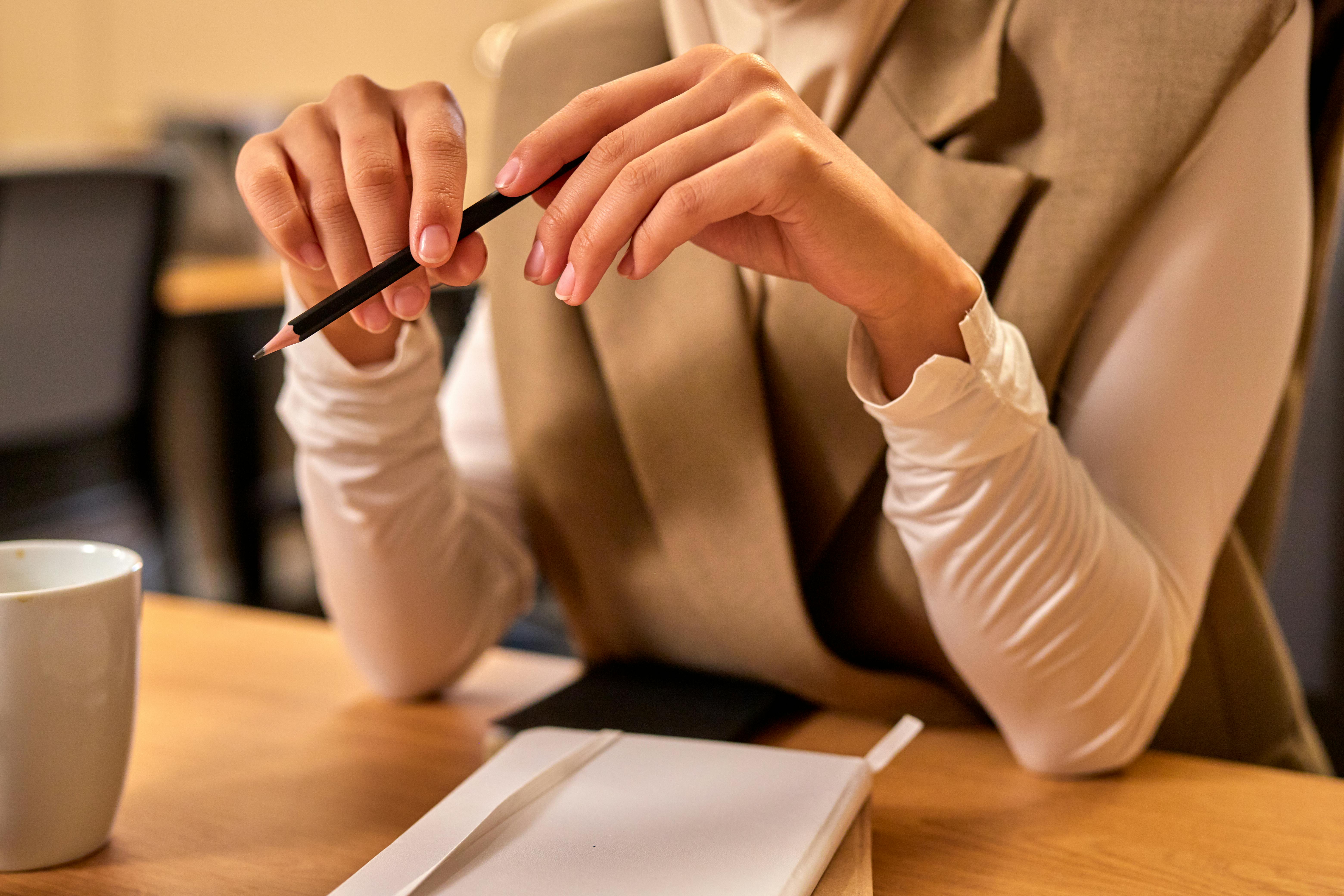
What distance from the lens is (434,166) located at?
0.48 m

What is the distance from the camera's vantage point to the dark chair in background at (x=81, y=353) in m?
1.76

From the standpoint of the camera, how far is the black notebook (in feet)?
1.96

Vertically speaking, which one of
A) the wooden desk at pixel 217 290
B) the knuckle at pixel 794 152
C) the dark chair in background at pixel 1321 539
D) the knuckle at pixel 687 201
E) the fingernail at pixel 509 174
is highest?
the fingernail at pixel 509 174

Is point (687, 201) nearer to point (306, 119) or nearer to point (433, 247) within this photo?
point (433, 247)

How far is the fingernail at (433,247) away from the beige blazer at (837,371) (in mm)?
249

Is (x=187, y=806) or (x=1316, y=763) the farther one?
(x=1316, y=763)

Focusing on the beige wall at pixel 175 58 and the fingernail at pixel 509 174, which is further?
the beige wall at pixel 175 58

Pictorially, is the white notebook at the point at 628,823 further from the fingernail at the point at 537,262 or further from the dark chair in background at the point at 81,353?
the dark chair in background at the point at 81,353

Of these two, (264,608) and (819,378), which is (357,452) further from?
(264,608)

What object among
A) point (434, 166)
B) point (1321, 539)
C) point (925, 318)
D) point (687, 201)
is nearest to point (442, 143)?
point (434, 166)

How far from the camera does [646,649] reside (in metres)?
0.74

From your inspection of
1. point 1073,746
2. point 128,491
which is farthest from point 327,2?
point 1073,746

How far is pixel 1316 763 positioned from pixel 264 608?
2.42 meters

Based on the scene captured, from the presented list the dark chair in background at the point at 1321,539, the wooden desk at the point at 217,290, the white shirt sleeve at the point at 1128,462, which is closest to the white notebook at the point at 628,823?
the white shirt sleeve at the point at 1128,462
